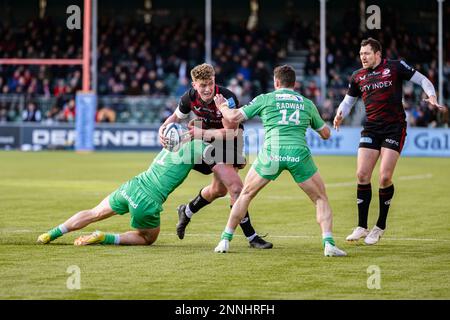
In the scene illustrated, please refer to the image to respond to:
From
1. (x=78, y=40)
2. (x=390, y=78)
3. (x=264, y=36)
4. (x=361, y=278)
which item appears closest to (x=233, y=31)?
(x=264, y=36)

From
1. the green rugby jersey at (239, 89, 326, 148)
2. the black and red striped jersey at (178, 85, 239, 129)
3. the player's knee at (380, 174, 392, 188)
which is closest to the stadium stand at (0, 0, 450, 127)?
the player's knee at (380, 174, 392, 188)

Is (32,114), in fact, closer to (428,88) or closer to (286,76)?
(428,88)

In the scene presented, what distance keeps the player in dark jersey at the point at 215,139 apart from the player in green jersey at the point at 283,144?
527 mm

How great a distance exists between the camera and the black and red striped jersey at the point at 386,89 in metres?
12.4

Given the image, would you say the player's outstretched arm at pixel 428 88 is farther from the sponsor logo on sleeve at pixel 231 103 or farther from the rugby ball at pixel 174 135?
the rugby ball at pixel 174 135

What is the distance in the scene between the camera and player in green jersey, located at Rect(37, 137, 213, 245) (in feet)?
36.6

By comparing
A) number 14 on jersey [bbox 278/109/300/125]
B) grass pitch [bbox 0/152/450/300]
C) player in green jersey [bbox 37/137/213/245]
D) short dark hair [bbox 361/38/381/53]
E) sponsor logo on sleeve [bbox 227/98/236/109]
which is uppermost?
short dark hair [bbox 361/38/381/53]

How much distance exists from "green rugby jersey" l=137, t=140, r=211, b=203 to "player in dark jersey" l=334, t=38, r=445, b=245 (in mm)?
1982

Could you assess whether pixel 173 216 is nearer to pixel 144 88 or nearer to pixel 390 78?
pixel 390 78

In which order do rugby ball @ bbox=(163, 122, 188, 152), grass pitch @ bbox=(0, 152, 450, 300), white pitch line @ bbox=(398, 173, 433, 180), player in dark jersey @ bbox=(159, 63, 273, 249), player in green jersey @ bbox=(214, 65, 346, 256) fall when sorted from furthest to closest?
white pitch line @ bbox=(398, 173, 433, 180)
player in dark jersey @ bbox=(159, 63, 273, 249)
rugby ball @ bbox=(163, 122, 188, 152)
player in green jersey @ bbox=(214, 65, 346, 256)
grass pitch @ bbox=(0, 152, 450, 300)

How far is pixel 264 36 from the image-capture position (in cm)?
4341

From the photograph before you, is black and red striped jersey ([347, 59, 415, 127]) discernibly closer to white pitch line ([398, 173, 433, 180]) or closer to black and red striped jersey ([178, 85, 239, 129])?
black and red striped jersey ([178, 85, 239, 129])

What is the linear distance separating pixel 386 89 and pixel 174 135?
2747mm

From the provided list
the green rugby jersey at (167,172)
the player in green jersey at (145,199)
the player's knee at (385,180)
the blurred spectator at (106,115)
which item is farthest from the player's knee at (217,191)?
the blurred spectator at (106,115)
